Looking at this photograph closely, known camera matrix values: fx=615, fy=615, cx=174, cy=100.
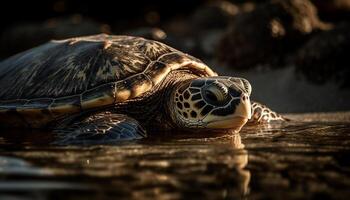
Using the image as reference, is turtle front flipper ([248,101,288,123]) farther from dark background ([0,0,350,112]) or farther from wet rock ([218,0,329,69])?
wet rock ([218,0,329,69])

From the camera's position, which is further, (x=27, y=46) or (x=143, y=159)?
(x=27, y=46)

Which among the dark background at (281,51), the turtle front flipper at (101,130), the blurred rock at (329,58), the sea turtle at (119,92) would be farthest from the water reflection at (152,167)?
the blurred rock at (329,58)

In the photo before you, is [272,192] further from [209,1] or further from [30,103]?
[209,1]

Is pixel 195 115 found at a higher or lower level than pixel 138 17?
lower

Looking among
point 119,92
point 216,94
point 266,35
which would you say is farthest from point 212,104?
point 266,35

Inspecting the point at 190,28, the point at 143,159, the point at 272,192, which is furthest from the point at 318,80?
the point at 190,28

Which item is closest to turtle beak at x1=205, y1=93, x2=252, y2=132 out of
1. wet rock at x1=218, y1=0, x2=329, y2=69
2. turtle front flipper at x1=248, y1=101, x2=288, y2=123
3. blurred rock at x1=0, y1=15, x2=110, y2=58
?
turtle front flipper at x1=248, y1=101, x2=288, y2=123

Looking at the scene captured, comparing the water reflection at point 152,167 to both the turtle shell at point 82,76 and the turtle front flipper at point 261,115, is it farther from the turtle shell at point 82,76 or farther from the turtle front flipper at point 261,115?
the turtle front flipper at point 261,115
